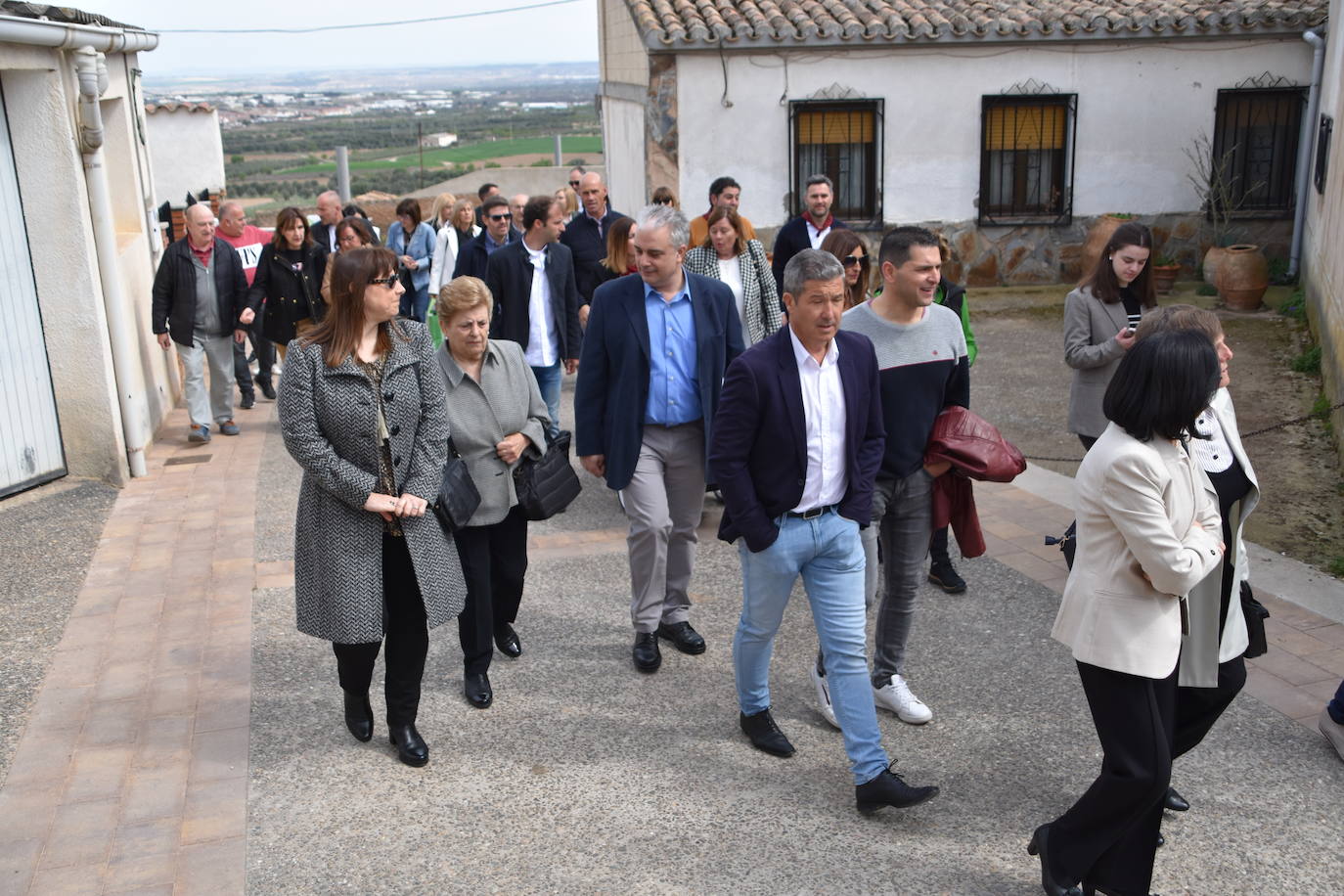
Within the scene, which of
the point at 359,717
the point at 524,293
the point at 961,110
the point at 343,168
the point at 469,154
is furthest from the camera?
the point at 469,154

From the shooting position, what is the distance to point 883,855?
378 cm

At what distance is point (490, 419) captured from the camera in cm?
471

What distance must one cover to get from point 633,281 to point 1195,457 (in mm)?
2382

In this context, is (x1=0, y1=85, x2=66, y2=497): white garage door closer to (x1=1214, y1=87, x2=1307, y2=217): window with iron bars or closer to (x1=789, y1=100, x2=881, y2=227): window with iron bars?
(x1=789, y1=100, x2=881, y2=227): window with iron bars

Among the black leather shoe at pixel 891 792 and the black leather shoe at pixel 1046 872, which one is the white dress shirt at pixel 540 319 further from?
the black leather shoe at pixel 1046 872

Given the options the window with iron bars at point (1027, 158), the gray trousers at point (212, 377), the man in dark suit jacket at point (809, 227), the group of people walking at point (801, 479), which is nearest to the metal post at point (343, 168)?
the window with iron bars at point (1027, 158)

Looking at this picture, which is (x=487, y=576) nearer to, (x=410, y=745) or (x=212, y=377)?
(x=410, y=745)

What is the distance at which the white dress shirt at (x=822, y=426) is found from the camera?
13.2 feet

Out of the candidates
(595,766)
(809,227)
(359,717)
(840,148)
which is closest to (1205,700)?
(595,766)

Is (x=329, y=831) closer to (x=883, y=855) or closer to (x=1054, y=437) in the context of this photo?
(x=883, y=855)

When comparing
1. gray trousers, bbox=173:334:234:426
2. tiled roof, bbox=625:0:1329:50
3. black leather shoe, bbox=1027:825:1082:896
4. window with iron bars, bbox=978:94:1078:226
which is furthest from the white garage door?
window with iron bars, bbox=978:94:1078:226

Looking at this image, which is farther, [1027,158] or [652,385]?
[1027,158]

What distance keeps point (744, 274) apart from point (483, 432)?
223 cm

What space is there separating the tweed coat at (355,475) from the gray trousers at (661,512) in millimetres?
1019
